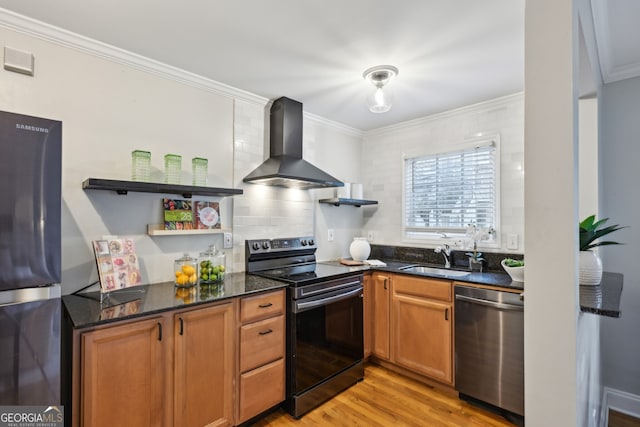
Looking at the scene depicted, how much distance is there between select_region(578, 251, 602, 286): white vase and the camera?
172 centimetres

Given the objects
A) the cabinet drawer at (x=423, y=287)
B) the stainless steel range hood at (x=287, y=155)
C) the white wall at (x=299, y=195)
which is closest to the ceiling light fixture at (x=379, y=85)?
the stainless steel range hood at (x=287, y=155)

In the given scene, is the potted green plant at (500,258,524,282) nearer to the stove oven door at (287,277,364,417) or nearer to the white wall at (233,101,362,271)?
the stove oven door at (287,277,364,417)

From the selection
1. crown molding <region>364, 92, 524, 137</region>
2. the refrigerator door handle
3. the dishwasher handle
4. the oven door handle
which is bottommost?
the oven door handle

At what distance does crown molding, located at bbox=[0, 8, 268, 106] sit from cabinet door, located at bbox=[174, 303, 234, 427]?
65.8 inches

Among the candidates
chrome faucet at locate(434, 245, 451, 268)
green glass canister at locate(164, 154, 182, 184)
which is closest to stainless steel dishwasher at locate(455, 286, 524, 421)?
chrome faucet at locate(434, 245, 451, 268)

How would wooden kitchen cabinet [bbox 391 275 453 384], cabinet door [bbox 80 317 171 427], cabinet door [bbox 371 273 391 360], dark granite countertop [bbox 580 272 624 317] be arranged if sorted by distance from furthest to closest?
cabinet door [bbox 371 273 391 360] → wooden kitchen cabinet [bbox 391 275 453 384] → cabinet door [bbox 80 317 171 427] → dark granite countertop [bbox 580 272 624 317]

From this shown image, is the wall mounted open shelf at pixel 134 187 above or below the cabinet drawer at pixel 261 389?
above

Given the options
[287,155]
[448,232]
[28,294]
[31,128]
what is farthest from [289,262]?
[31,128]

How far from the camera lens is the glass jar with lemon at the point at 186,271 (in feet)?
7.01

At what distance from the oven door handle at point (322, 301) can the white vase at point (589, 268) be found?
1487mm

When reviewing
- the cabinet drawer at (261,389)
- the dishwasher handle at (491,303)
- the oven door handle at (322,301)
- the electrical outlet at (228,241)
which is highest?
the electrical outlet at (228,241)

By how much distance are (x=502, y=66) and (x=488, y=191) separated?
110cm

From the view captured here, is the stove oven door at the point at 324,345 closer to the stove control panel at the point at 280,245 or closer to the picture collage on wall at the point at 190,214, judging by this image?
the stove control panel at the point at 280,245

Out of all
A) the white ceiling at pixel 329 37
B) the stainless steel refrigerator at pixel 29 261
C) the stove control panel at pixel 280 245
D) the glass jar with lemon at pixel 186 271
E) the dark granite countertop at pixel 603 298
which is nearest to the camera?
the stainless steel refrigerator at pixel 29 261
